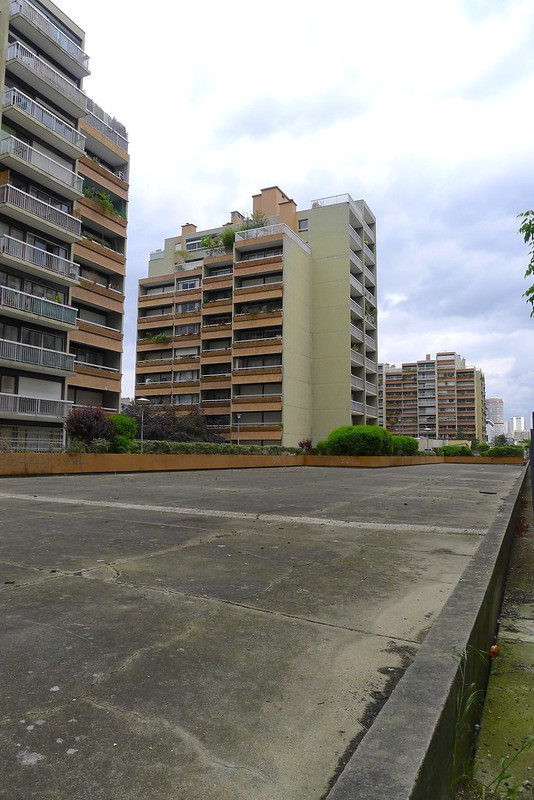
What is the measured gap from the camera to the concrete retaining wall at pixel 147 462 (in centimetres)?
1636

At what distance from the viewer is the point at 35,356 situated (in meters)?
26.0

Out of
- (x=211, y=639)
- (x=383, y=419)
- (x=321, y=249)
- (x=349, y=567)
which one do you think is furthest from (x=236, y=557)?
(x=383, y=419)

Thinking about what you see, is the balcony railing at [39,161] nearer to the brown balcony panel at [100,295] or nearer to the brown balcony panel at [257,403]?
the brown balcony panel at [100,295]

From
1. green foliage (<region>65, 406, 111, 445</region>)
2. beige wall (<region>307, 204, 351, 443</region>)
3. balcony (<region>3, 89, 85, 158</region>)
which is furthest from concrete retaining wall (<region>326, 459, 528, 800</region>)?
beige wall (<region>307, 204, 351, 443</region>)

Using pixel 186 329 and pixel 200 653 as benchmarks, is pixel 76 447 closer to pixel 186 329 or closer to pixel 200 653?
pixel 200 653

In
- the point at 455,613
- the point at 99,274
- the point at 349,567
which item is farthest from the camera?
the point at 99,274

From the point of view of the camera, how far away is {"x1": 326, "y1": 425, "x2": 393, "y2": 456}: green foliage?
31.1 meters

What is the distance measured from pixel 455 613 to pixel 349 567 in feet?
5.13

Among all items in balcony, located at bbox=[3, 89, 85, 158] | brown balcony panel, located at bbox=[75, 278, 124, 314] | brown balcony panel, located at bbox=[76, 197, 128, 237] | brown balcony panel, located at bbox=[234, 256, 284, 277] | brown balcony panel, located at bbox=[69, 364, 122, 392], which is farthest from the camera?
brown balcony panel, located at bbox=[234, 256, 284, 277]

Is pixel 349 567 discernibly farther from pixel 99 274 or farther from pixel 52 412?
pixel 99 274

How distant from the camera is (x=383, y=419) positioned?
141 m

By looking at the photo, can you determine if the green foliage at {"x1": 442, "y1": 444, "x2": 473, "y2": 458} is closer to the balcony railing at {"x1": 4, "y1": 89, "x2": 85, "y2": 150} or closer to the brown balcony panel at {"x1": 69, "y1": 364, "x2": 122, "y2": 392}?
the brown balcony panel at {"x1": 69, "y1": 364, "x2": 122, "y2": 392}

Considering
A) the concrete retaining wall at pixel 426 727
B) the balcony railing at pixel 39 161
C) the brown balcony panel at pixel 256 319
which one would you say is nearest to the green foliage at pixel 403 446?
the brown balcony panel at pixel 256 319

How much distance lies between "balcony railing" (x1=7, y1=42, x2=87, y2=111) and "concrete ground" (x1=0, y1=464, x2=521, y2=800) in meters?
29.2
